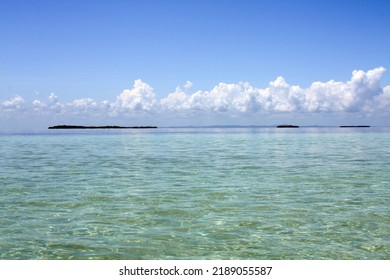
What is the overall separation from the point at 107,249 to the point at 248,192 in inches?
422

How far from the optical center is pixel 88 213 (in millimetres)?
17031

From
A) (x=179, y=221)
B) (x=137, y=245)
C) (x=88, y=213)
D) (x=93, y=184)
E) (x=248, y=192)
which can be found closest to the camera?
(x=137, y=245)

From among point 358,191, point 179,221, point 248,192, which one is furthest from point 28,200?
point 358,191

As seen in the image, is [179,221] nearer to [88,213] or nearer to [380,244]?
[88,213]

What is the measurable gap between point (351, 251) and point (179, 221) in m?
6.36

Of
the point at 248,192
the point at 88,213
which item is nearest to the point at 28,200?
the point at 88,213

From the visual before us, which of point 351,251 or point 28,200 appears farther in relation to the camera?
point 28,200
